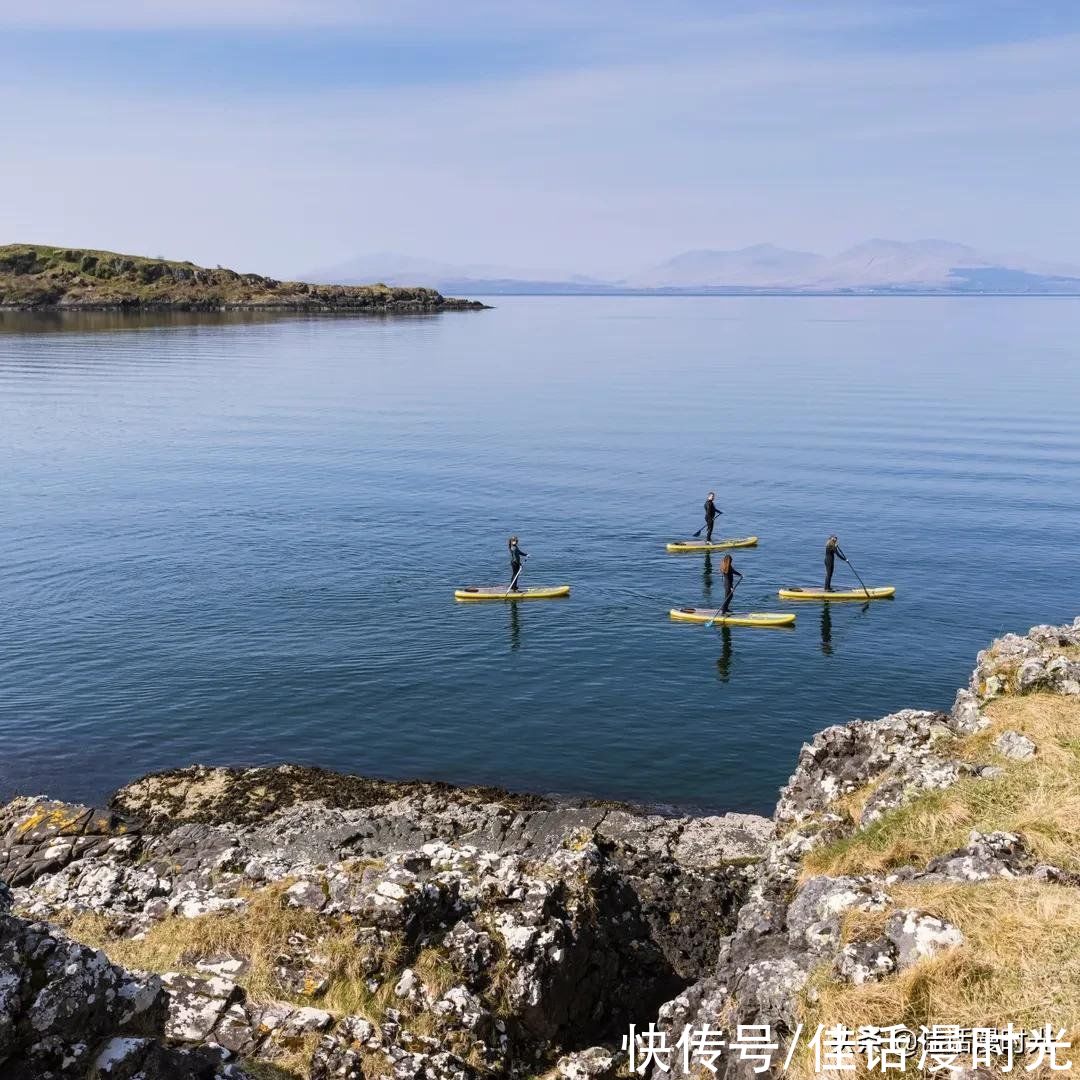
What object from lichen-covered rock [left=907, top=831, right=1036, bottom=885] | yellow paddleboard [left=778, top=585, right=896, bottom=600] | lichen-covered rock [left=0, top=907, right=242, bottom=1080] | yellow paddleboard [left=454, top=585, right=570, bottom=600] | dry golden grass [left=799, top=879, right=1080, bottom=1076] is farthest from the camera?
yellow paddleboard [left=778, top=585, right=896, bottom=600]

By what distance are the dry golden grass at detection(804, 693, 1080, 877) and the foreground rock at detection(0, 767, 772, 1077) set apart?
3.88 m

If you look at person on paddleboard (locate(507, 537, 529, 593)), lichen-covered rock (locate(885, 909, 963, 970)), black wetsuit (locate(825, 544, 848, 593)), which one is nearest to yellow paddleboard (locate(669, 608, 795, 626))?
black wetsuit (locate(825, 544, 848, 593))

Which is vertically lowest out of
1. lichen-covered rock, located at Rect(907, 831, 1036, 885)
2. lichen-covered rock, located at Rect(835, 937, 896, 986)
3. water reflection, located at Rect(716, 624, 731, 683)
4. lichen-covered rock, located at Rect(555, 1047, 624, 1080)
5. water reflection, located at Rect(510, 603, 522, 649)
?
water reflection, located at Rect(716, 624, 731, 683)

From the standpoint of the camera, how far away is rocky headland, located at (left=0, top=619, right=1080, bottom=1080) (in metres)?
11.6

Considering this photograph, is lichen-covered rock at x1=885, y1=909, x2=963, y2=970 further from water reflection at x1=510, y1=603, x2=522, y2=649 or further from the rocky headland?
water reflection at x1=510, y1=603, x2=522, y2=649

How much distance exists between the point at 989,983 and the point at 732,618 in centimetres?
3380

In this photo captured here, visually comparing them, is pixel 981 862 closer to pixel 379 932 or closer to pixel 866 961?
pixel 866 961

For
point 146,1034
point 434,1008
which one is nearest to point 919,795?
point 434,1008

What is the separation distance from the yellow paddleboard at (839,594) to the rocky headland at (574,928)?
24.1m

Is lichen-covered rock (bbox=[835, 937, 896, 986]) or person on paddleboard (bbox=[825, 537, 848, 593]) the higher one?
lichen-covered rock (bbox=[835, 937, 896, 986])

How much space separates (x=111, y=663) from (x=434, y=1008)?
2884cm

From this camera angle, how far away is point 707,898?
20922 millimetres

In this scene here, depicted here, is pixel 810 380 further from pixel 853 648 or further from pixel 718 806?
pixel 718 806

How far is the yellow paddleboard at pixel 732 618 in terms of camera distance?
45.1 m
